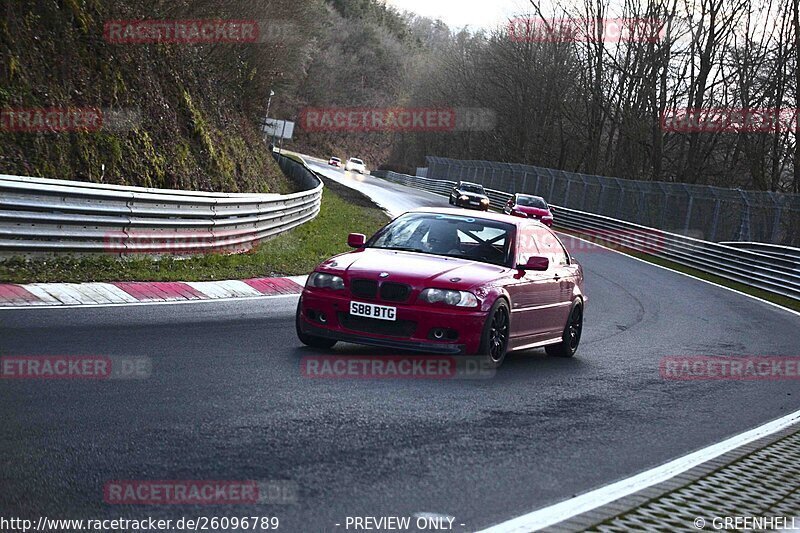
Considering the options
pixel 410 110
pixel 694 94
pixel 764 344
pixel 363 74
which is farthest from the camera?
pixel 363 74

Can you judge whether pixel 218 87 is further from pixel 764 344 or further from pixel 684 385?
pixel 684 385

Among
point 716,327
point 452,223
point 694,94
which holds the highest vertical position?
point 694,94

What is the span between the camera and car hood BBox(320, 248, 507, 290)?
921 centimetres

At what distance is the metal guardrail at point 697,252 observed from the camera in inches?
1136

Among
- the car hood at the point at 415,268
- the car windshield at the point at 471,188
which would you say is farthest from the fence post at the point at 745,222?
the car hood at the point at 415,268

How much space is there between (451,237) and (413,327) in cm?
166

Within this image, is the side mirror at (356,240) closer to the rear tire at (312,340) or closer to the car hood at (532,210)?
the rear tire at (312,340)

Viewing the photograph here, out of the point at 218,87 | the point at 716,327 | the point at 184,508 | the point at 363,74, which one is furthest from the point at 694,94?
the point at 363,74

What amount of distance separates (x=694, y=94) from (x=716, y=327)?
3826 centimetres

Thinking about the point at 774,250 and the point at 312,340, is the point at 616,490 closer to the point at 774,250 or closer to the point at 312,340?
the point at 312,340

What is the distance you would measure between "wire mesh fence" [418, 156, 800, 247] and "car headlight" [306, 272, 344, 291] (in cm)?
2538

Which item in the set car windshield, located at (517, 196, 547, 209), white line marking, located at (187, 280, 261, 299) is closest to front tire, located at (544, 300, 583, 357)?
white line marking, located at (187, 280, 261, 299)

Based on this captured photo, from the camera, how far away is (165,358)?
8375mm

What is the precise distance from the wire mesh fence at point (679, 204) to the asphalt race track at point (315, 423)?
73.6 ft
